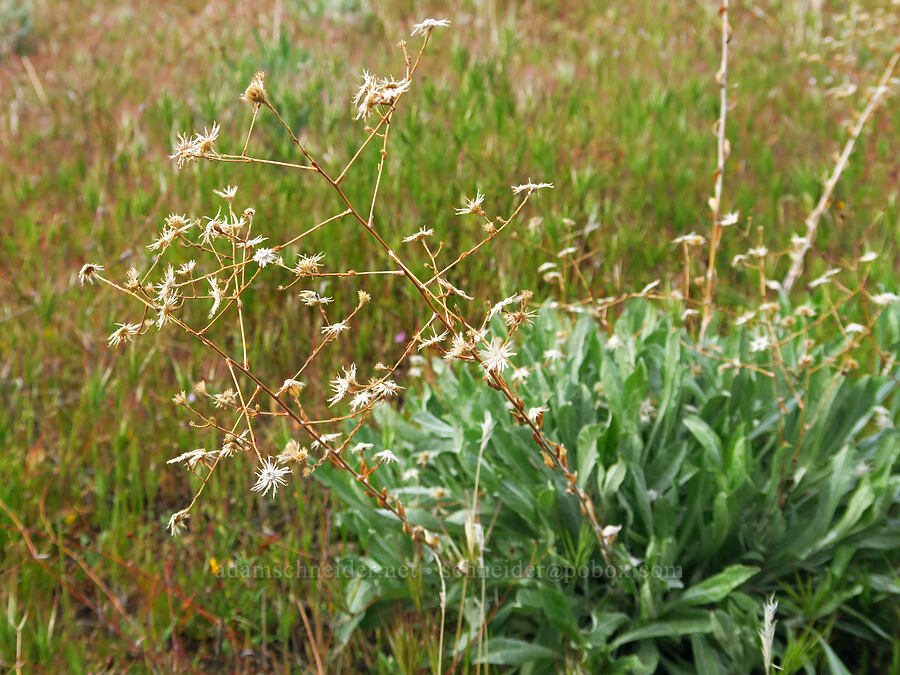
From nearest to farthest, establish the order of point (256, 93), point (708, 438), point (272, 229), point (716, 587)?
1. point (256, 93)
2. point (716, 587)
3. point (708, 438)
4. point (272, 229)

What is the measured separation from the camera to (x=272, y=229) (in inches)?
129

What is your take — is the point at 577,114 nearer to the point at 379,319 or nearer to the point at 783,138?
the point at 783,138

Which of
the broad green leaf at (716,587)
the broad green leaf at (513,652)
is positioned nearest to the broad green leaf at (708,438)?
the broad green leaf at (716,587)

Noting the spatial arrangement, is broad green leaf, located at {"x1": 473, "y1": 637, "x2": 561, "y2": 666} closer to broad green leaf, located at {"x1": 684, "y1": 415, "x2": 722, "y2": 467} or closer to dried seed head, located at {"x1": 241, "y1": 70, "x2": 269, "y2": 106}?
broad green leaf, located at {"x1": 684, "y1": 415, "x2": 722, "y2": 467}

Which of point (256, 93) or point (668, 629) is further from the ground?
point (256, 93)

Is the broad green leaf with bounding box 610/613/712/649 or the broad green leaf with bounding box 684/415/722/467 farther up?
the broad green leaf with bounding box 684/415/722/467

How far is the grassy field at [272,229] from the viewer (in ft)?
6.81

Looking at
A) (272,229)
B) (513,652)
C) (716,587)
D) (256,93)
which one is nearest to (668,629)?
(716,587)

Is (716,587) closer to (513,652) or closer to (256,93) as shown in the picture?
(513,652)

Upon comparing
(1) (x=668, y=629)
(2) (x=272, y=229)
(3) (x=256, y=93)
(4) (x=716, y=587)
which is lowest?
(1) (x=668, y=629)

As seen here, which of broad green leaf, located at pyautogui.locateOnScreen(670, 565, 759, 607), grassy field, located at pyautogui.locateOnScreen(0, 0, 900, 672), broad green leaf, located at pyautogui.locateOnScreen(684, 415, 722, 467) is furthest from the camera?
grassy field, located at pyautogui.locateOnScreen(0, 0, 900, 672)

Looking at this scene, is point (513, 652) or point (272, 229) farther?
point (272, 229)

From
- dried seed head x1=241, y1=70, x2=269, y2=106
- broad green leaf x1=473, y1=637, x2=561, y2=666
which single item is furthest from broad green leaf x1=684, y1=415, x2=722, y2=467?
dried seed head x1=241, y1=70, x2=269, y2=106

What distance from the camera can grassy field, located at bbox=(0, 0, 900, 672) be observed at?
81.7 inches
